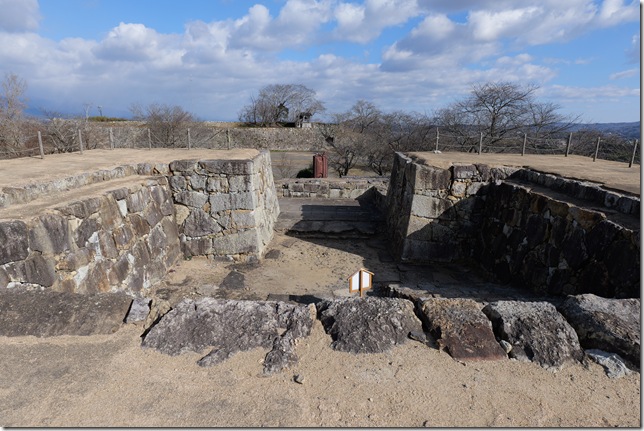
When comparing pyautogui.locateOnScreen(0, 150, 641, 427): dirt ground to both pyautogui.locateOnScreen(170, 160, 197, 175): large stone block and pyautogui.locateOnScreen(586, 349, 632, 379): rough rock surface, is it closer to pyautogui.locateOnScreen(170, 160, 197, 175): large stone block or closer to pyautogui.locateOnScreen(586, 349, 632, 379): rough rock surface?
pyautogui.locateOnScreen(586, 349, 632, 379): rough rock surface

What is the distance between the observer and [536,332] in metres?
2.25

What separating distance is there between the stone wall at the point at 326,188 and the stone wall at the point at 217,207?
529 cm

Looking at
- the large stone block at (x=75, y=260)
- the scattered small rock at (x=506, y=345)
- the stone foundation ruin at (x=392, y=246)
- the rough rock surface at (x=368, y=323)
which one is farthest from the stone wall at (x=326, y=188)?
the scattered small rock at (x=506, y=345)

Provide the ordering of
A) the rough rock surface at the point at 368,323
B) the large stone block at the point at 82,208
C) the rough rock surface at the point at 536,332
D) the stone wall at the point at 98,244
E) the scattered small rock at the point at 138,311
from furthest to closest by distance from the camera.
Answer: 1. the large stone block at the point at 82,208
2. the stone wall at the point at 98,244
3. the scattered small rock at the point at 138,311
4. the rough rock surface at the point at 368,323
5. the rough rock surface at the point at 536,332

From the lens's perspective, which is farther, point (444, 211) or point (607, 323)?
point (444, 211)

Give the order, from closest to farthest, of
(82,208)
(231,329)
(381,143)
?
(231,329) → (82,208) → (381,143)

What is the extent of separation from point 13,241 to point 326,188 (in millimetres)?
9670

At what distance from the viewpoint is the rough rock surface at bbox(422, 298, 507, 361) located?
2.18 m

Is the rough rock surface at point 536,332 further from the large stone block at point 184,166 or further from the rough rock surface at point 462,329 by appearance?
the large stone block at point 184,166

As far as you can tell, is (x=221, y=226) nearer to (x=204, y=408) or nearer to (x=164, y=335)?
(x=164, y=335)

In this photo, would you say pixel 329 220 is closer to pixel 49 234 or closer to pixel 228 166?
pixel 228 166

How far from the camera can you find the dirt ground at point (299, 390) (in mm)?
1722

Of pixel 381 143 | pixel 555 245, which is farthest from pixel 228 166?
pixel 381 143

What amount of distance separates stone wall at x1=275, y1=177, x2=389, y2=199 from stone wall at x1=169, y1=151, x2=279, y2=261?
5292mm
